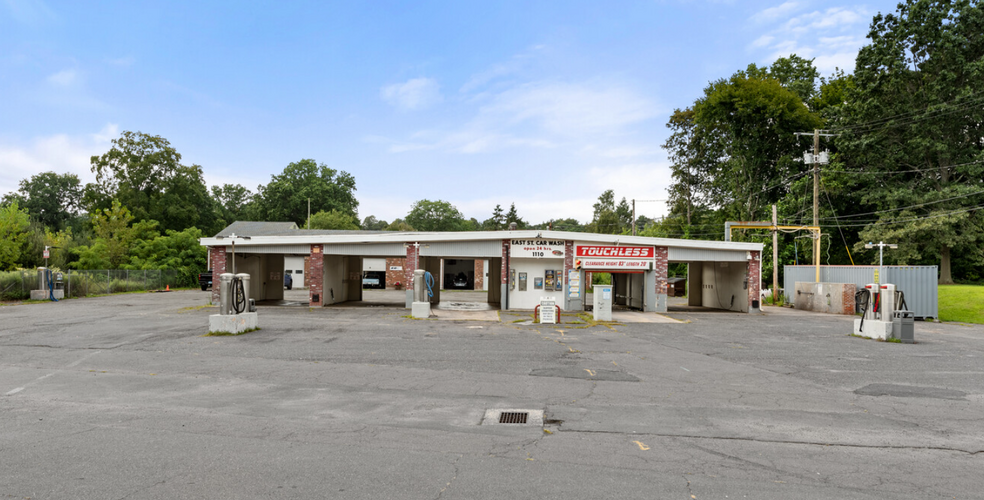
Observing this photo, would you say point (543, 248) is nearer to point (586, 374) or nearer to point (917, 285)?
point (586, 374)

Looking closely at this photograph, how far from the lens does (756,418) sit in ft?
24.5

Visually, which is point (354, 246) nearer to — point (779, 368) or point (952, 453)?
point (779, 368)

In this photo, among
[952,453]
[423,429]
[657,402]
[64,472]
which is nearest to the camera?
[64,472]

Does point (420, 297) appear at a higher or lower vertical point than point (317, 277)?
lower

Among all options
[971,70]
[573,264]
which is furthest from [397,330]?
[971,70]

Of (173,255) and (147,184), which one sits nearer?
(173,255)

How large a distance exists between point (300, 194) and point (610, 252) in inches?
2313

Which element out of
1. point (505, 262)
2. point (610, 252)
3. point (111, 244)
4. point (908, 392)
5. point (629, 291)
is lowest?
point (908, 392)

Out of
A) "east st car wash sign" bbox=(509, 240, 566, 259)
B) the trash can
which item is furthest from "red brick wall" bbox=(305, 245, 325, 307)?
the trash can

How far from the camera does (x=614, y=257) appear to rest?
2606cm

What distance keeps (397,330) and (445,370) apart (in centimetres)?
668

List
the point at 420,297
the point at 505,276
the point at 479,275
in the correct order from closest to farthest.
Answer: the point at 420,297 < the point at 505,276 < the point at 479,275

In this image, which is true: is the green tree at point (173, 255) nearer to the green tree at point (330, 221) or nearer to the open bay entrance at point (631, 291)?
the green tree at point (330, 221)

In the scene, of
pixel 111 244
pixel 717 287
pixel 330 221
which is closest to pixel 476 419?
pixel 717 287
